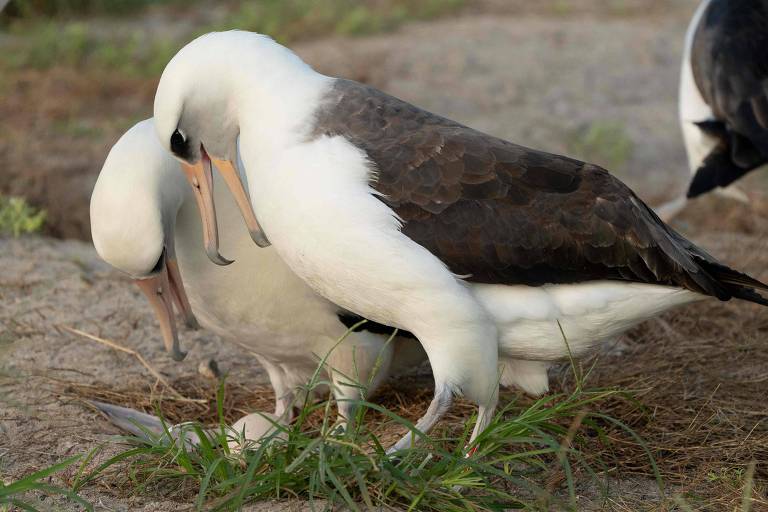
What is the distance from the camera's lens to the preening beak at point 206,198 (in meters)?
4.18

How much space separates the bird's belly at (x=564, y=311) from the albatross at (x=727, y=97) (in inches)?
118

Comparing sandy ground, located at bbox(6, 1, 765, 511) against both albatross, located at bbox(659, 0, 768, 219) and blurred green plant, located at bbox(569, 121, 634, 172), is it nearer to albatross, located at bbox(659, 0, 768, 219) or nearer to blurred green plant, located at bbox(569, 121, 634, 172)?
blurred green plant, located at bbox(569, 121, 634, 172)

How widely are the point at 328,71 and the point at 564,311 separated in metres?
6.45

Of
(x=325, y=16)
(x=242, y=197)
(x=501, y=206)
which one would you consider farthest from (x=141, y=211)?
(x=325, y=16)

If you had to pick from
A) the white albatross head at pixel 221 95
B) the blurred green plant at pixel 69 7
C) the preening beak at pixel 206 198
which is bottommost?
the blurred green plant at pixel 69 7

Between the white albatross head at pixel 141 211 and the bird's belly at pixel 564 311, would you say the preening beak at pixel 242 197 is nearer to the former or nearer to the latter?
the white albatross head at pixel 141 211

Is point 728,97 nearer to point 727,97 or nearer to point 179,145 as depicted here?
point 727,97

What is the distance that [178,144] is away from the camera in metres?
4.09

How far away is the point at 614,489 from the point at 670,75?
23.5 ft

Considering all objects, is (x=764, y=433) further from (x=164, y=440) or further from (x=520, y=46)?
(x=520, y=46)

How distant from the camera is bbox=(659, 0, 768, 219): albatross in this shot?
7051 mm

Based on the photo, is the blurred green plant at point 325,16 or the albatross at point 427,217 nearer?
the albatross at point 427,217

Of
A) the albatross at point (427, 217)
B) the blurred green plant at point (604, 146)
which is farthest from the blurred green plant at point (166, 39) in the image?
the albatross at point (427, 217)

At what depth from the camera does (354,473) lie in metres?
3.61
